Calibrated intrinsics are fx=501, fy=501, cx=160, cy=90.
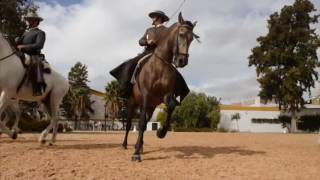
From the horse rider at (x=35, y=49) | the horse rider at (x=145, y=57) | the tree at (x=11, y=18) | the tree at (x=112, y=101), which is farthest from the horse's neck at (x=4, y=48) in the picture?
the tree at (x=112, y=101)

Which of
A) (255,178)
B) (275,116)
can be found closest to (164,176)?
(255,178)

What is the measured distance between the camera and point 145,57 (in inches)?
468

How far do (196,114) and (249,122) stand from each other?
8.78 m

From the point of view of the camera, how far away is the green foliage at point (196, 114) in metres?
77.1

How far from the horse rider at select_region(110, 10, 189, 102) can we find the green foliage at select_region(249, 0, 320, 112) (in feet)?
167

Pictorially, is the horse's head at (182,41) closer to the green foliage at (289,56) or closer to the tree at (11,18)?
the tree at (11,18)

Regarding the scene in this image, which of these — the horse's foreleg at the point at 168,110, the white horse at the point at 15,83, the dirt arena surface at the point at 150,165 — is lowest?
the dirt arena surface at the point at 150,165

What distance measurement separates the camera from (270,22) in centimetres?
6500

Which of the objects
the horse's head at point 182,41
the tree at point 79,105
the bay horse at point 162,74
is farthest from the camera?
the tree at point 79,105

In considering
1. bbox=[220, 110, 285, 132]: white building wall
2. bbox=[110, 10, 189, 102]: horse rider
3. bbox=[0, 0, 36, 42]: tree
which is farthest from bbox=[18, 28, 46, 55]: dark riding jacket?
Result: bbox=[220, 110, 285, 132]: white building wall

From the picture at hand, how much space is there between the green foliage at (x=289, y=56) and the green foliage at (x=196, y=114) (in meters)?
14.1

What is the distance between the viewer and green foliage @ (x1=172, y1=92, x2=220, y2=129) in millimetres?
77125

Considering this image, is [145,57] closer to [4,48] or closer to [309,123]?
[4,48]

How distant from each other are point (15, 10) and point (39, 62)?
26986 millimetres
